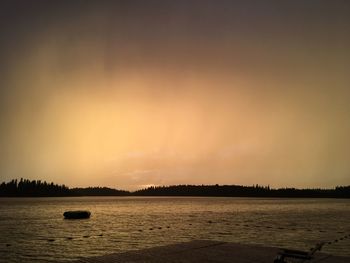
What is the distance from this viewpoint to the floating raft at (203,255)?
1769 cm

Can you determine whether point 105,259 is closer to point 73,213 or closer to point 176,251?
point 176,251

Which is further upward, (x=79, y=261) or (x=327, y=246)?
(x=79, y=261)

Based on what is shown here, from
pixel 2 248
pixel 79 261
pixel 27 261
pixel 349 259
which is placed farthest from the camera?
pixel 2 248

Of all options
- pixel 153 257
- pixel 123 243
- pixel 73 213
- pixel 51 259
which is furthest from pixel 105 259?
pixel 73 213

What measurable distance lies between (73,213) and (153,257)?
105 m

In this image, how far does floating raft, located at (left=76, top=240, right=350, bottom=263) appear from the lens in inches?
696

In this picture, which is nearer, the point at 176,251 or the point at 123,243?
the point at 176,251

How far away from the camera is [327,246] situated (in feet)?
153

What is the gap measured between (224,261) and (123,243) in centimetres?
3670

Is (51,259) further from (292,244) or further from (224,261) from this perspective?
(292,244)

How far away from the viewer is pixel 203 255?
62.1 feet

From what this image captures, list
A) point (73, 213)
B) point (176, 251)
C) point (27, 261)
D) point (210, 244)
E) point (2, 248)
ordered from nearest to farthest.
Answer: point (176, 251), point (210, 244), point (27, 261), point (2, 248), point (73, 213)

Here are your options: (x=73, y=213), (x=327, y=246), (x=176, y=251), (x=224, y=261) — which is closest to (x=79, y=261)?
(x=176, y=251)

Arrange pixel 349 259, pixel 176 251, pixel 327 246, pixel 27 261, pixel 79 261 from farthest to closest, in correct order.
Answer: pixel 327 246, pixel 27 261, pixel 176 251, pixel 349 259, pixel 79 261
